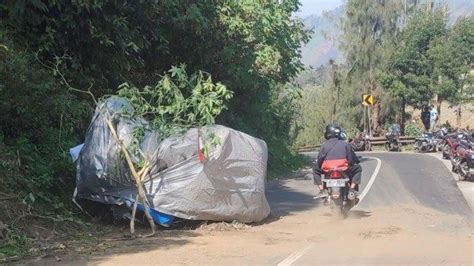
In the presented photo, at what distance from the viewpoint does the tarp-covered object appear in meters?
9.69

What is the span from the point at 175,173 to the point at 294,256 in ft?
8.97

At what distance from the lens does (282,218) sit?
11.6m

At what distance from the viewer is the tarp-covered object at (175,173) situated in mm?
9688

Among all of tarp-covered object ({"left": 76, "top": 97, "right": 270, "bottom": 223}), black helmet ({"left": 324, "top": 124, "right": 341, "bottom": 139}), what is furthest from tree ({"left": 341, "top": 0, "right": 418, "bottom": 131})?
tarp-covered object ({"left": 76, "top": 97, "right": 270, "bottom": 223})

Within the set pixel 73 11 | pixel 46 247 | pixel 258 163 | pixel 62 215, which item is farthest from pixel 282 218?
pixel 73 11

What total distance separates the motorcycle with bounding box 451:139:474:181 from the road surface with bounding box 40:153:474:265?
388 cm

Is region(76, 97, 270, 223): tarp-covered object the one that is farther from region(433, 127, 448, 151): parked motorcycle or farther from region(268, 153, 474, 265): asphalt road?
region(433, 127, 448, 151): parked motorcycle

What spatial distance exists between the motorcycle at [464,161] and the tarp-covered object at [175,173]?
1055 cm

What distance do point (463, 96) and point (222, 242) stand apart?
3623 centimetres

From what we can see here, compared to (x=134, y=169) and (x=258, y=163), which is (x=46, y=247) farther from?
(x=258, y=163)

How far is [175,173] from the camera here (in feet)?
32.0

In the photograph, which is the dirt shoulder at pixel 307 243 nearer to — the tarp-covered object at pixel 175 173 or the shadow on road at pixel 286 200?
the tarp-covered object at pixel 175 173

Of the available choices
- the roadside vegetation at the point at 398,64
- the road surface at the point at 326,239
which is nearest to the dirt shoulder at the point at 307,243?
the road surface at the point at 326,239

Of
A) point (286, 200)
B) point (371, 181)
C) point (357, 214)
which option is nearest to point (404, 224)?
point (357, 214)
